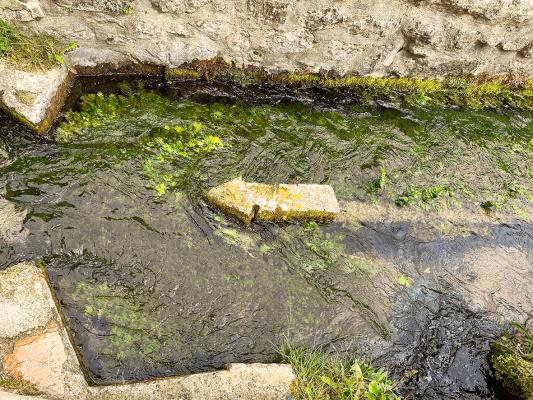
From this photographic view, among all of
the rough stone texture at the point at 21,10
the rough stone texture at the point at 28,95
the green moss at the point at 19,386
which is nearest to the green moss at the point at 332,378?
the green moss at the point at 19,386

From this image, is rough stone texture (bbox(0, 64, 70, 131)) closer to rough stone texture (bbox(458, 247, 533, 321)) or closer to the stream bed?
the stream bed

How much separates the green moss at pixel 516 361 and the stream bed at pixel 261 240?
0.13m

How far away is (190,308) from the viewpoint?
3387mm

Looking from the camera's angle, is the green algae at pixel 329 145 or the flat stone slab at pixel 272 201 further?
the green algae at pixel 329 145

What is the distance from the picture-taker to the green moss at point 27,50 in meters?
4.23

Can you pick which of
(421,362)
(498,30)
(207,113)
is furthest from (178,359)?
(498,30)

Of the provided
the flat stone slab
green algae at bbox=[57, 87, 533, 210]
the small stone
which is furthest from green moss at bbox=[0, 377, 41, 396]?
the flat stone slab

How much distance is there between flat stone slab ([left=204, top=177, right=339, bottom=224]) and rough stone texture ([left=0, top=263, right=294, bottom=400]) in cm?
153

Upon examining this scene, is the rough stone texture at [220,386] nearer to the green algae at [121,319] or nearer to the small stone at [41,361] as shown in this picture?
the small stone at [41,361]

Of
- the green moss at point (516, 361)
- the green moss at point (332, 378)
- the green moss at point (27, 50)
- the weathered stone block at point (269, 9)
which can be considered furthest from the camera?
the weathered stone block at point (269, 9)

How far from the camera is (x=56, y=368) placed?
8.54 ft

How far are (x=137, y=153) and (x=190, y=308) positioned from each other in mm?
1855

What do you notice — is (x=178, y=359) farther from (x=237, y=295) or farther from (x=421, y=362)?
(x=421, y=362)

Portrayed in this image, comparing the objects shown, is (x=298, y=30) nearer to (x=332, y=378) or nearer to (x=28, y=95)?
(x=28, y=95)
